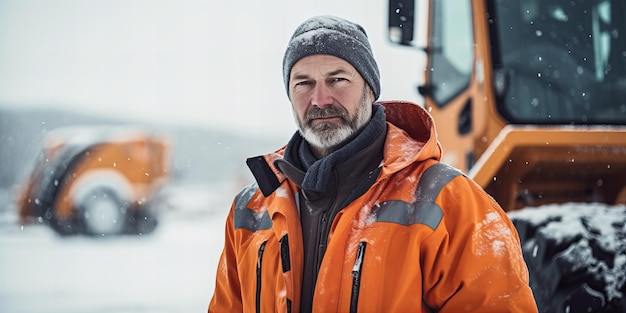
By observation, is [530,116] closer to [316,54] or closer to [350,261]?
[316,54]

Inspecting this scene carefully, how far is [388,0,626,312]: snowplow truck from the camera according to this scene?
300 cm

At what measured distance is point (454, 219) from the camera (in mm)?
1689

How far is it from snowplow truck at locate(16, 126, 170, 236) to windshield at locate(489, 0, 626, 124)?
8.14 m

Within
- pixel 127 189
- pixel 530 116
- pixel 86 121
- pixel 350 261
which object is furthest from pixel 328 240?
pixel 86 121

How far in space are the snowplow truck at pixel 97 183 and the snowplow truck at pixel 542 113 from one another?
7.54 m

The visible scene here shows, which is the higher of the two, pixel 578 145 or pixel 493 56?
pixel 493 56

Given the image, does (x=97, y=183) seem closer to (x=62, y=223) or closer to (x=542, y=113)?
(x=62, y=223)

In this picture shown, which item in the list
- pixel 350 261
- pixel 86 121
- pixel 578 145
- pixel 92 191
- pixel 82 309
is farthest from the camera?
pixel 86 121

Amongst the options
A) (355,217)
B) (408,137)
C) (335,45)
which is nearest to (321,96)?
(335,45)

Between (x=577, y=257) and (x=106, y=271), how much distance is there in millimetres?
6186

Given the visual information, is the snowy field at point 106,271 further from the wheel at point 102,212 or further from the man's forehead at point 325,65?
the man's forehead at point 325,65

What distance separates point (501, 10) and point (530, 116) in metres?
0.63

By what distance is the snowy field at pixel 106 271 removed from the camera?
5.99m

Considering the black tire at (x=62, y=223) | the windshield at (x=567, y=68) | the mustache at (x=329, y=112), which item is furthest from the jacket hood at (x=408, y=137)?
the black tire at (x=62, y=223)
